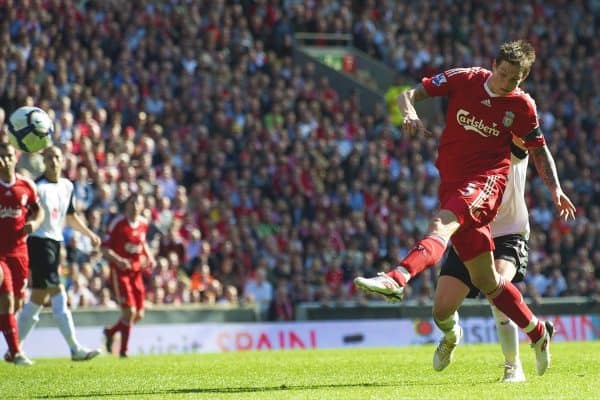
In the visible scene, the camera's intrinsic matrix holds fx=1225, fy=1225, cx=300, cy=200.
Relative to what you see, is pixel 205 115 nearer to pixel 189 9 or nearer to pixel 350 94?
pixel 189 9

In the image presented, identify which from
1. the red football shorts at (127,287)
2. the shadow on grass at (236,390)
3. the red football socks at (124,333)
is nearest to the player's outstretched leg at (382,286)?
the shadow on grass at (236,390)

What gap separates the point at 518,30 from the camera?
33906 mm

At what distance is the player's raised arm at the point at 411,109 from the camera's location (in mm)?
9430

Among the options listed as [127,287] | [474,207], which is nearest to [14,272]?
[127,287]

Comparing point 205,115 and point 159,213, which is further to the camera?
point 205,115

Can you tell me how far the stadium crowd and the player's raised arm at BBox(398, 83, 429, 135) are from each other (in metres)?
11.5

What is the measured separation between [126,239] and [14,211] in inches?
140

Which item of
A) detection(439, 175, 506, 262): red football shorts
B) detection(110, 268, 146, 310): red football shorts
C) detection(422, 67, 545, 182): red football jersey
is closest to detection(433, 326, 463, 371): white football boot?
detection(439, 175, 506, 262): red football shorts

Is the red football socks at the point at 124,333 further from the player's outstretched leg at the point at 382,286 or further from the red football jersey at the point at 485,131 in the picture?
the player's outstretched leg at the point at 382,286

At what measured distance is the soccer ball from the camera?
15.3m

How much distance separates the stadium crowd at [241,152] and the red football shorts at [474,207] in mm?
12109

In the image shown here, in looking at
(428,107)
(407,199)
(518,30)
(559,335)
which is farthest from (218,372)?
(518,30)

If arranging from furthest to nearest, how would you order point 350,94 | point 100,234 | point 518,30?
point 518,30 < point 350,94 < point 100,234

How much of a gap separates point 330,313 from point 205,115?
17.5 ft
